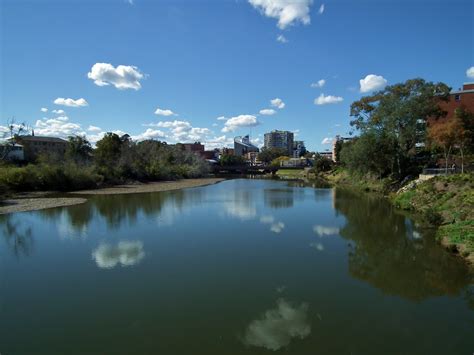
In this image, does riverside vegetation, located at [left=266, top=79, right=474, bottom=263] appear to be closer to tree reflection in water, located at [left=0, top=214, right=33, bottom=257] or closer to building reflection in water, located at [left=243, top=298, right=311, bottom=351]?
building reflection in water, located at [left=243, top=298, right=311, bottom=351]

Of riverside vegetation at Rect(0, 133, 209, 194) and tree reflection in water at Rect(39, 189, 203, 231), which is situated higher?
riverside vegetation at Rect(0, 133, 209, 194)

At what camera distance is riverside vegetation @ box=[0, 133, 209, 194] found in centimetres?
4150

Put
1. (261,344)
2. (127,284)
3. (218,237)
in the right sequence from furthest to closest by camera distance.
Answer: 1. (218,237)
2. (127,284)
3. (261,344)

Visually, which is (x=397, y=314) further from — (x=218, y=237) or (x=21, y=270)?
(x=21, y=270)

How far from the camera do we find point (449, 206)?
20688 millimetres

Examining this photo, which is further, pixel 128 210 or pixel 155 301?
pixel 128 210

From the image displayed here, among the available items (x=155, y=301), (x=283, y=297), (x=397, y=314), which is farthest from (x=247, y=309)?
(x=397, y=314)

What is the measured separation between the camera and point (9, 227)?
66.3ft

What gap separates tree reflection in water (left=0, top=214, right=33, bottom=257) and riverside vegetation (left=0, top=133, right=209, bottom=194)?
15724mm

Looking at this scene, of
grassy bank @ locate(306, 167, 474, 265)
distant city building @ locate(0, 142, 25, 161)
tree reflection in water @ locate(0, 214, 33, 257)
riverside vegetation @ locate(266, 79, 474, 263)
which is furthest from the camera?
distant city building @ locate(0, 142, 25, 161)

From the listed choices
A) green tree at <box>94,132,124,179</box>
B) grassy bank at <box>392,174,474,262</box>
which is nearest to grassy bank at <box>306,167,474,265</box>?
grassy bank at <box>392,174,474,262</box>

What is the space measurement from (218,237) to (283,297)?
8231 millimetres

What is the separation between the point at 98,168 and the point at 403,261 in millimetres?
52537

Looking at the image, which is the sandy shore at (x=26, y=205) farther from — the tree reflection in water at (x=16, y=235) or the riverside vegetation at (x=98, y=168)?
the riverside vegetation at (x=98, y=168)
